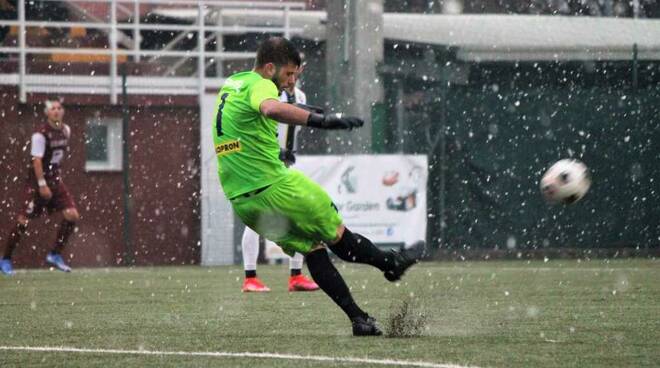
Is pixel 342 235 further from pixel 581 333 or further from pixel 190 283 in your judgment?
pixel 190 283

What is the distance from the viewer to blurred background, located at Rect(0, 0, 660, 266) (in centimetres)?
1834

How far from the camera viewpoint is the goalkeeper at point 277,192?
7574 mm

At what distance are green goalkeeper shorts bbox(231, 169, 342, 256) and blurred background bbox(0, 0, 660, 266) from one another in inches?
423

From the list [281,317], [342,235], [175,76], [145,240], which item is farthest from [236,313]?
[175,76]

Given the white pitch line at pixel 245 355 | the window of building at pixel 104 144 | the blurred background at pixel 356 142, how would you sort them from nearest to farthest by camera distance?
1. the white pitch line at pixel 245 355
2. the blurred background at pixel 356 142
3. the window of building at pixel 104 144

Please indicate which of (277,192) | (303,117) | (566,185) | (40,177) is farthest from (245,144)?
(40,177)

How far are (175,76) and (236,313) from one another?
1099 cm

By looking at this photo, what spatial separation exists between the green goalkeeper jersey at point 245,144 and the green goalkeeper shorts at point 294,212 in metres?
0.07

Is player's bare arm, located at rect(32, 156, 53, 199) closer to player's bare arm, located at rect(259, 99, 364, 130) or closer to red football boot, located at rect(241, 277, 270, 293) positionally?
red football boot, located at rect(241, 277, 270, 293)

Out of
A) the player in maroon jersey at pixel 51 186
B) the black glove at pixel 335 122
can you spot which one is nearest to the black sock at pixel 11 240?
the player in maroon jersey at pixel 51 186

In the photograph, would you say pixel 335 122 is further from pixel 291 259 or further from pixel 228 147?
pixel 291 259

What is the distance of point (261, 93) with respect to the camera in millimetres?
7488

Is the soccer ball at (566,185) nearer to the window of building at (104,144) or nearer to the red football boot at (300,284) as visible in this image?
the red football boot at (300,284)

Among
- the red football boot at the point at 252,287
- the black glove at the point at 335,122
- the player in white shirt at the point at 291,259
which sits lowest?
the red football boot at the point at 252,287
